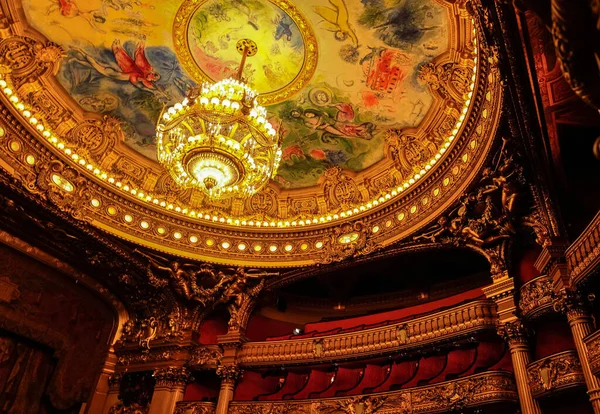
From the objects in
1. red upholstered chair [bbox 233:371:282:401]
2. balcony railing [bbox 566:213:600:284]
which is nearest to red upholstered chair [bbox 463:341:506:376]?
balcony railing [bbox 566:213:600:284]

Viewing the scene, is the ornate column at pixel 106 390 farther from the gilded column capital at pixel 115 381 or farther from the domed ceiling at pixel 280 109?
the domed ceiling at pixel 280 109

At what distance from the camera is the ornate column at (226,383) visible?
11.0 meters

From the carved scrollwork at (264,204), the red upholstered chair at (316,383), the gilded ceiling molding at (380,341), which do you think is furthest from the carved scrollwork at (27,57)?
the red upholstered chair at (316,383)

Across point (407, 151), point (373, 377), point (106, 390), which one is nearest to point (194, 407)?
point (106, 390)

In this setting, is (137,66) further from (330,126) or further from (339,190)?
(339,190)

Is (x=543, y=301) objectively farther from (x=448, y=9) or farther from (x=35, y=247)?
(x=35, y=247)

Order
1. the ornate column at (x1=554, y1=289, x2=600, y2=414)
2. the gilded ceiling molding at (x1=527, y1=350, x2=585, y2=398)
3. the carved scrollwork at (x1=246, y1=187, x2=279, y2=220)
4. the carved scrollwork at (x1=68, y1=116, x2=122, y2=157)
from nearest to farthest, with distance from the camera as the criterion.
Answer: the ornate column at (x1=554, y1=289, x2=600, y2=414) < the gilded ceiling molding at (x1=527, y1=350, x2=585, y2=398) < the carved scrollwork at (x1=68, y1=116, x2=122, y2=157) < the carved scrollwork at (x1=246, y1=187, x2=279, y2=220)

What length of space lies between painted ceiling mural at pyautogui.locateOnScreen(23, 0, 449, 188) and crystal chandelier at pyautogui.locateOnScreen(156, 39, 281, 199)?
3.01 ft

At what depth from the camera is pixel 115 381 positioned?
1237cm

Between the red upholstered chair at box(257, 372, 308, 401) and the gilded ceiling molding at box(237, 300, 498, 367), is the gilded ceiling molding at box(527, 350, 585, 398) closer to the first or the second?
→ the gilded ceiling molding at box(237, 300, 498, 367)

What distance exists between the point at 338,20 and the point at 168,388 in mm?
9711

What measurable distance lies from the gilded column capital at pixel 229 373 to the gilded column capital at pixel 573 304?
747cm

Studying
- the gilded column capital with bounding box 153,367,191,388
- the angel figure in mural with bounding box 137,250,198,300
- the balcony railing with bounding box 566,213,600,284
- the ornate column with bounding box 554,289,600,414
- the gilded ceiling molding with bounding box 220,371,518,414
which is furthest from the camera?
the angel figure in mural with bounding box 137,250,198,300

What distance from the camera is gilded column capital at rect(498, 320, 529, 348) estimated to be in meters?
8.33
